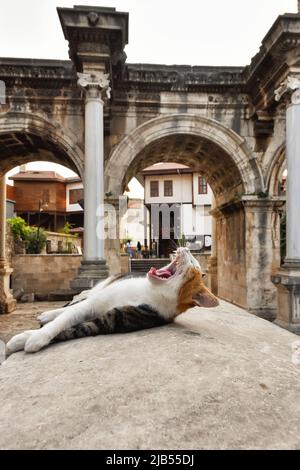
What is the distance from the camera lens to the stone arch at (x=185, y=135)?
823 cm

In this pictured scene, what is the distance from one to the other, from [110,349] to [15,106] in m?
7.84

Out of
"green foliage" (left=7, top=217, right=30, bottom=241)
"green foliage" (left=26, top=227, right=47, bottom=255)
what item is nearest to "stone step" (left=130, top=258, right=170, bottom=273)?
"green foliage" (left=26, top=227, right=47, bottom=255)

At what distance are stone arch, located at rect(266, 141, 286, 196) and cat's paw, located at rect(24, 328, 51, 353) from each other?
750cm

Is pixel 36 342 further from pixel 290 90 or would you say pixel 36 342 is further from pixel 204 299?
pixel 290 90

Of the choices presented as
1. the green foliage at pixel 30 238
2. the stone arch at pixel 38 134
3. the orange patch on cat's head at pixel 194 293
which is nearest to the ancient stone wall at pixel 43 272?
the green foliage at pixel 30 238

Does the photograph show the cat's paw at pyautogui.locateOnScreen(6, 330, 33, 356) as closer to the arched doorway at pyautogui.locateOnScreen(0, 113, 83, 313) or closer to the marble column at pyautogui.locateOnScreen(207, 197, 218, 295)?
the arched doorway at pyautogui.locateOnScreen(0, 113, 83, 313)

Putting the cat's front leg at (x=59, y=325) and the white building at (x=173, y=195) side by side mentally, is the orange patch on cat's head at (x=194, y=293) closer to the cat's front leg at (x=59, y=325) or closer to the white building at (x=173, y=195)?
the cat's front leg at (x=59, y=325)

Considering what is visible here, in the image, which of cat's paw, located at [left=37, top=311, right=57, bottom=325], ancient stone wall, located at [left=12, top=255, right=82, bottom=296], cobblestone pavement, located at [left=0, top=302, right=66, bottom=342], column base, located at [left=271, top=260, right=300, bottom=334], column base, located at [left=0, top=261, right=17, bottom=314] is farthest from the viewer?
ancient stone wall, located at [left=12, top=255, right=82, bottom=296]

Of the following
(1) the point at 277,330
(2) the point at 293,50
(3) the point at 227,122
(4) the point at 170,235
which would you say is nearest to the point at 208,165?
(3) the point at 227,122

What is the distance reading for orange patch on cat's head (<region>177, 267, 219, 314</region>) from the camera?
2271 millimetres

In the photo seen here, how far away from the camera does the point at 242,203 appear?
28.0 feet

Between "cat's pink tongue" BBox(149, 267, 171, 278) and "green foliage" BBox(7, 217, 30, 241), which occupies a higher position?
"green foliage" BBox(7, 217, 30, 241)

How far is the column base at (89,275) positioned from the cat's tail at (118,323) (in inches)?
151

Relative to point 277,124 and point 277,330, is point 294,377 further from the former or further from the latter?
point 277,124
